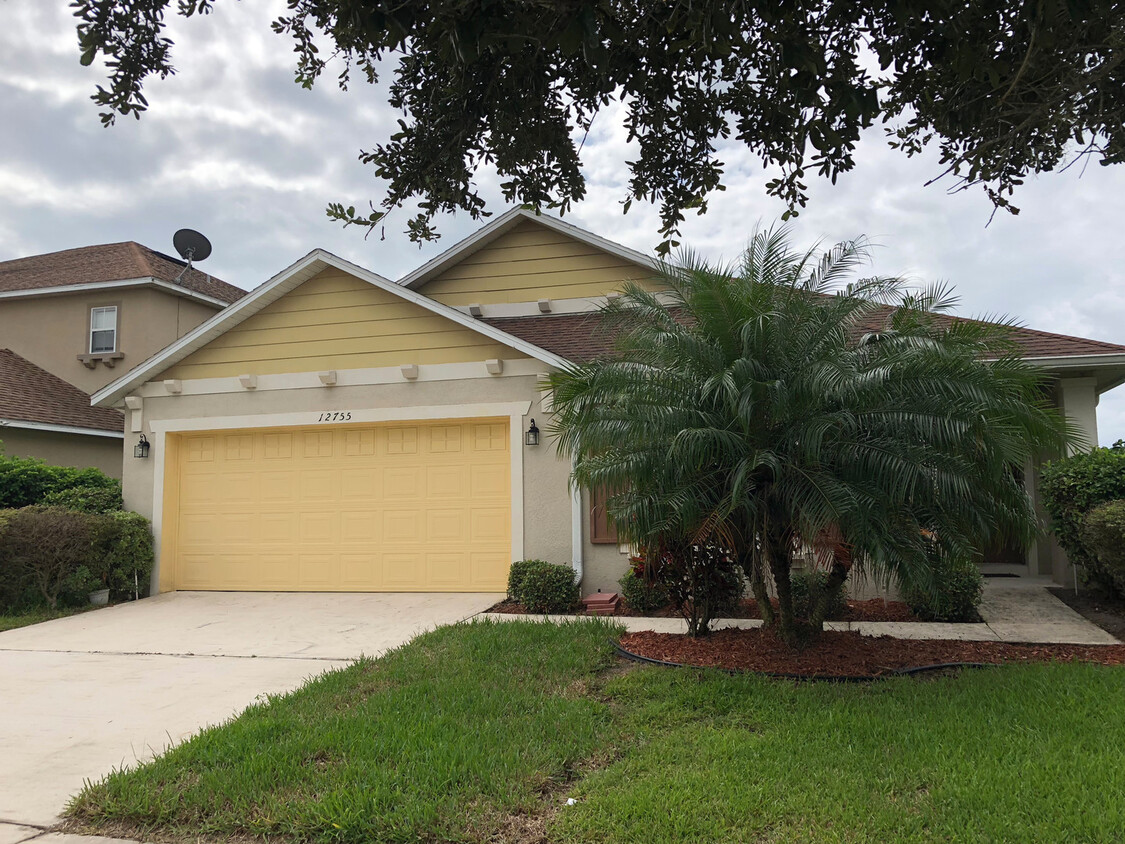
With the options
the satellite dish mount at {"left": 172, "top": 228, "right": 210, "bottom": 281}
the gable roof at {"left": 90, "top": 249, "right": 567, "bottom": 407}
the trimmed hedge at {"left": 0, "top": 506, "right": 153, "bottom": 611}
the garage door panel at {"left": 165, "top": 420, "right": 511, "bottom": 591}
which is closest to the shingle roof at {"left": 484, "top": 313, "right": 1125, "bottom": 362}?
the gable roof at {"left": 90, "top": 249, "right": 567, "bottom": 407}

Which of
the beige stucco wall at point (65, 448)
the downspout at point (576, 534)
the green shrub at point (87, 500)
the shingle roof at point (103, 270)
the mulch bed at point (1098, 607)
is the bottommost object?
the mulch bed at point (1098, 607)

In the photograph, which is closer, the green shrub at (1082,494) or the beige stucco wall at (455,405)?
the green shrub at (1082,494)

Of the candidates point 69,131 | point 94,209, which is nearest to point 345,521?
point 69,131

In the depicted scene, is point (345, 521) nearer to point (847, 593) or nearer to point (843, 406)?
point (847, 593)

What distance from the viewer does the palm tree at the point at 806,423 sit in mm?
5691

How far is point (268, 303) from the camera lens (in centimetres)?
1126

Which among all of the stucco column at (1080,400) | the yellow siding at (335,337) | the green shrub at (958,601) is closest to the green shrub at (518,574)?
the yellow siding at (335,337)

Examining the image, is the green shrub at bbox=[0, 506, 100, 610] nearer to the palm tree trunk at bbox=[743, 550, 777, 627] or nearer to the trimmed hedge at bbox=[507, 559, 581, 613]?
the trimmed hedge at bbox=[507, 559, 581, 613]

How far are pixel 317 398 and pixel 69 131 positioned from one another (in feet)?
13.8

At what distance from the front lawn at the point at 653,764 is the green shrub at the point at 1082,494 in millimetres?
2938

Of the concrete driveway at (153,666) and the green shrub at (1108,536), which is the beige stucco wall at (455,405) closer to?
the concrete driveway at (153,666)

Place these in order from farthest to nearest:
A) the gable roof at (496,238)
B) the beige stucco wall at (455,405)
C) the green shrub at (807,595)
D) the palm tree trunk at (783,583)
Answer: the gable roof at (496,238) → the beige stucco wall at (455,405) → the green shrub at (807,595) → the palm tree trunk at (783,583)

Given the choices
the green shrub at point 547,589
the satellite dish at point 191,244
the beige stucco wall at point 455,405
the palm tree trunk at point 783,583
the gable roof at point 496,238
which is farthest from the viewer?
the satellite dish at point 191,244

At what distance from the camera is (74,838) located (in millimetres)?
3680
